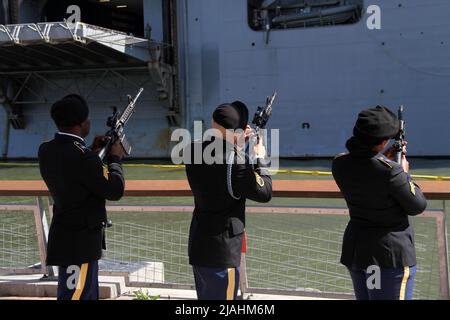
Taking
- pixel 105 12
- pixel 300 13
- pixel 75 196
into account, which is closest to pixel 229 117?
pixel 75 196

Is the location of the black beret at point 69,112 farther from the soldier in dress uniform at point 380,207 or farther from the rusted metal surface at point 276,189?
the soldier in dress uniform at point 380,207

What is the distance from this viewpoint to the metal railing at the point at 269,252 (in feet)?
10.6

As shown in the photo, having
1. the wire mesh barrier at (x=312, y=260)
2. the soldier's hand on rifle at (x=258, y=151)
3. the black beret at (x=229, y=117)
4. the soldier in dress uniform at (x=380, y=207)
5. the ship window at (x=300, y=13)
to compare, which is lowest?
the wire mesh barrier at (x=312, y=260)

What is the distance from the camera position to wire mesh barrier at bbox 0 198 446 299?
3.59 m

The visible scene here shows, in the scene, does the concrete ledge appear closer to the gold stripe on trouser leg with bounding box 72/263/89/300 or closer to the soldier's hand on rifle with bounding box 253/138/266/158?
the gold stripe on trouser leg with bounding box 72/263/89/300

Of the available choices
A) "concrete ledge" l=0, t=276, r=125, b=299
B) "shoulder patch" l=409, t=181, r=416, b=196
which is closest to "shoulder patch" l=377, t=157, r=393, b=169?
"shoulder patch" l=409, t=181, r=416, b=196

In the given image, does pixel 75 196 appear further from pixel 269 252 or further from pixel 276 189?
pixel 269 252

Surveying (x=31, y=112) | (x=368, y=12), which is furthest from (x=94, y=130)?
(x=368, y=12)

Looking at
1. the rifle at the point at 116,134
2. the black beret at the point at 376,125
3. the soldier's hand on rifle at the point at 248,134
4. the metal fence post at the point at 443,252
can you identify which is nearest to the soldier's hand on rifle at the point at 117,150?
the rifle at the point at 116,134

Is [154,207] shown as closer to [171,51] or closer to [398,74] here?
[398,74]

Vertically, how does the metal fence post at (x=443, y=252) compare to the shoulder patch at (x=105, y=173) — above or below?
below

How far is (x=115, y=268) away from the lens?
4023 millimetres

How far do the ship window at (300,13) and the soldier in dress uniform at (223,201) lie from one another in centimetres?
1384

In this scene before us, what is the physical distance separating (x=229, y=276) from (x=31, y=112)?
58.9 feet
